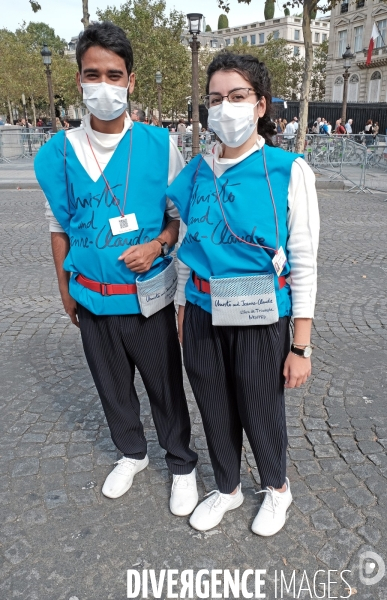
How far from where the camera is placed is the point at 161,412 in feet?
8.19

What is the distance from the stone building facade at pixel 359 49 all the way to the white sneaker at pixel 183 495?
49.7m

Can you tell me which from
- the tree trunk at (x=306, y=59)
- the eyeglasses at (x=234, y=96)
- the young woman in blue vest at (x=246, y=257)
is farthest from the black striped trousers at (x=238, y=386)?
the tree trunk at (x=306, y=59)

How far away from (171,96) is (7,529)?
41.2 metres

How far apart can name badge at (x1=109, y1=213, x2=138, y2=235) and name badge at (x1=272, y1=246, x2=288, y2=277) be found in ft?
2.03

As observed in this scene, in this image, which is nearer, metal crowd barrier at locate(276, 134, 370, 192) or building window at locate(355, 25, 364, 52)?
metal crowd barrier at locate(276, 134, 370, 192)

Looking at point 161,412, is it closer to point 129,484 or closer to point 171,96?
point 129,484

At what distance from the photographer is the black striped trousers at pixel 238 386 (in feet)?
6.63

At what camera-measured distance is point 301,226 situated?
1851 mm

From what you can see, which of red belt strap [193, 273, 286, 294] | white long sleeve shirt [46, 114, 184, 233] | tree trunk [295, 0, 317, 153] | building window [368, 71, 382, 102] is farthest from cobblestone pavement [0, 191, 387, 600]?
building window [368, 71, 382, 102]

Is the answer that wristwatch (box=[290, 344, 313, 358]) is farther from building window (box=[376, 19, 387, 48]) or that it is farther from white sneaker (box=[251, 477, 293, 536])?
building window (box=[376, 19, 387, 48])

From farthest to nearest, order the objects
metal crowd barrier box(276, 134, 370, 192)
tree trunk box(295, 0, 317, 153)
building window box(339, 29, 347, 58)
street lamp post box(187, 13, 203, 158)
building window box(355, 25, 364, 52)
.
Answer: building window box(339, 29, 347, 58), building window box(355, 25, 364, 52), metal crowd barrier box(276, 134, 370, 192), tree trunk box(295, 0, 317, 153), street lamp post box(187, 13, 203, 158)

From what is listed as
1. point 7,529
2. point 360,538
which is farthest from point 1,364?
point 360,538

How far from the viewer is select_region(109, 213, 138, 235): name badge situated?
205 cm

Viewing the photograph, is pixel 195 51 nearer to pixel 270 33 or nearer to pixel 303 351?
pixel 303 351
